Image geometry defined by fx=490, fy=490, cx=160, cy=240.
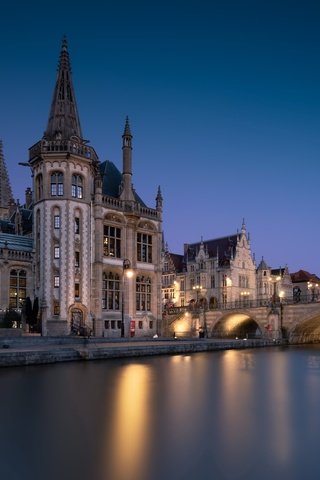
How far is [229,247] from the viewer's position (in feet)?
289

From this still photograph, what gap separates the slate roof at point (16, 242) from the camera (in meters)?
51.8

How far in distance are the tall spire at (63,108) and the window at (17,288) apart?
15.4 m

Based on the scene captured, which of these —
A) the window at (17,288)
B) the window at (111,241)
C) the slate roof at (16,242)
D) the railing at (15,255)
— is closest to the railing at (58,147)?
the window at (111,241)

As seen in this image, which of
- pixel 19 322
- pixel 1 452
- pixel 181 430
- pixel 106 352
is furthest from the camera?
pixel 19 322

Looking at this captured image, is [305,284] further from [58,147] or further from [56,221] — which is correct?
[58,147]

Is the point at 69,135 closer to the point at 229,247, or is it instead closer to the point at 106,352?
the point at 106,352

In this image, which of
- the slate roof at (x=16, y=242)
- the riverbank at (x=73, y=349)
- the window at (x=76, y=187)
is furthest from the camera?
the window at (x=76, y=187)

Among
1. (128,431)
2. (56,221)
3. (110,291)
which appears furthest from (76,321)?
(128,431)

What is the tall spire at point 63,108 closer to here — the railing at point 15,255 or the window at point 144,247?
the railing at point 15,255

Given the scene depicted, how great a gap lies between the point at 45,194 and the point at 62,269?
804cm

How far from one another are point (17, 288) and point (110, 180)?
17674 mm

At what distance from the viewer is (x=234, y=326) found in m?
74.2

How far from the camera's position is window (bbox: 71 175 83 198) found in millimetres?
52281

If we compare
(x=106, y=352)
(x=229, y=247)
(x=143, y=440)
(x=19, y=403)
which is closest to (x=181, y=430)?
(x=143, y=440)
